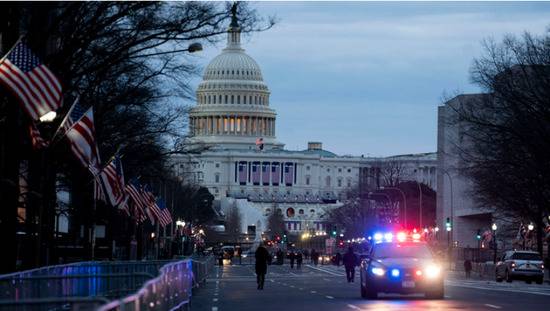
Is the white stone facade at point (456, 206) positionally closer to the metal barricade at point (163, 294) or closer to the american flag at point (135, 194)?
the american flag at point (135, 194)

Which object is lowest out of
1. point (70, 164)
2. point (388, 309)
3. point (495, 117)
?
point (388, 309)

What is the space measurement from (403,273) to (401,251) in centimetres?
127

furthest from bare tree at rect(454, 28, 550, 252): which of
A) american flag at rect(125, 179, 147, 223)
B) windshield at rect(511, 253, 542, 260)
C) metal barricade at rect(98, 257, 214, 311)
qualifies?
metal barricade at rect(98, 257, 214, 311)

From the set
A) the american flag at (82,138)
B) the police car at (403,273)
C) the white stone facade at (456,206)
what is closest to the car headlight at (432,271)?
the police car at (403,273)

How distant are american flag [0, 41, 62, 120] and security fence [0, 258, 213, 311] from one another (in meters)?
2.73

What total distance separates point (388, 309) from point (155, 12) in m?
7.59

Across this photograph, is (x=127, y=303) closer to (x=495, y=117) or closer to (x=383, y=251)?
(x=383, y=251)

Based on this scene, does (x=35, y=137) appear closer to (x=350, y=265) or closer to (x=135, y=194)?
(x=135, y=194)

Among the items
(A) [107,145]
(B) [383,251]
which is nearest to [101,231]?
(A) [107,145]

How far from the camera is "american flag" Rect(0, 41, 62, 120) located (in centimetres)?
2427

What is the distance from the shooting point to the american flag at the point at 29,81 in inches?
955

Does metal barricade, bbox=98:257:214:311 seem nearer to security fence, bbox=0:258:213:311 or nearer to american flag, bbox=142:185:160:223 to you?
security fence, bbox=0:258:213:311

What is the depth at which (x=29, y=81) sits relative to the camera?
24.4 metres

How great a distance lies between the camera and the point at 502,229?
400ft
